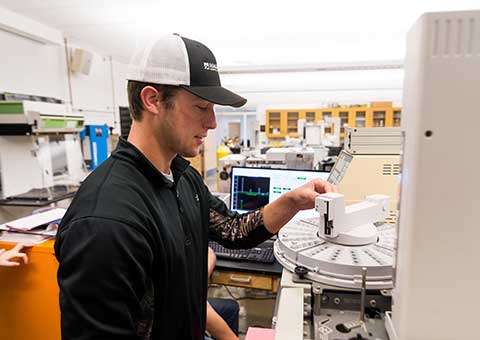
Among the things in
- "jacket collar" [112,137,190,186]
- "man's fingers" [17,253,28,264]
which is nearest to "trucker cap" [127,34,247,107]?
"jacket collar" [112,137,190,186]

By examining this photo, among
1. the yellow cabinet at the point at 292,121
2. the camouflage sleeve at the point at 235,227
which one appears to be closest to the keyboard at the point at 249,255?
the camouflage sleeve at the point at 235,227

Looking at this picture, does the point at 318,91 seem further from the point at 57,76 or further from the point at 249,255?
Result: the point at 249,255

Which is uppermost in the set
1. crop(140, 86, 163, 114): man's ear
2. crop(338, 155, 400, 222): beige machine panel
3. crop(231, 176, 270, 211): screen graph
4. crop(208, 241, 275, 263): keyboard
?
crop(140, 86, 163, 114): man's ear

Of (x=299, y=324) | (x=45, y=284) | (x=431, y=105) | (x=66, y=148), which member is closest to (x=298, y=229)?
(x=299, y=324)

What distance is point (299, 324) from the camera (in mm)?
661

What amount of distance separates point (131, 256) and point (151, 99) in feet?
1.36

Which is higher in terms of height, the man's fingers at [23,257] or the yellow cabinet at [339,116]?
the yellow cabinet at [339,116]

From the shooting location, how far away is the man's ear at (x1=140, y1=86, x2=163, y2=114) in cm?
84

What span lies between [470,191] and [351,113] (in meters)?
7.60

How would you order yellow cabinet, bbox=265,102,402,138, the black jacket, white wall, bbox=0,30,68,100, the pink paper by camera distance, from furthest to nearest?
1. yellow cabinet, bbox=265,102,402,138
2. white wall, bbox=0,30,68,100
3. the pink paper
4. the black jacket

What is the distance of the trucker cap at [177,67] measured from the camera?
0.83 m

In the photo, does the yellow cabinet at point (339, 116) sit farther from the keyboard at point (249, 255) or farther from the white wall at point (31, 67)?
the keyboard at point (249, 255)

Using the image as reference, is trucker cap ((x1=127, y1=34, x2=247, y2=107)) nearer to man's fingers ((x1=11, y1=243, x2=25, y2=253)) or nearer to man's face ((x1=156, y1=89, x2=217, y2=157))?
man's face ((x1=156, y1=89, x2=217, y2=157))

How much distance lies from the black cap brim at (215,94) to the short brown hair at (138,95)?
0.14 feet
